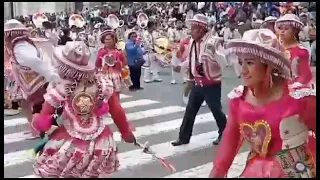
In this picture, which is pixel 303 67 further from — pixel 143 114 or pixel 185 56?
pixel 143 114

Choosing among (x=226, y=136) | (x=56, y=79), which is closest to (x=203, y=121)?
(x=56, y=79)

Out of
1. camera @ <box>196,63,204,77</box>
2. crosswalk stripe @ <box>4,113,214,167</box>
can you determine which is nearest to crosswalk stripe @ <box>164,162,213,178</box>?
crosswalk stripe @ <box>4,113,214,167</box>

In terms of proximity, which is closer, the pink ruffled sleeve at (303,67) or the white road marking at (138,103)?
the pink ruffled sleeve at (303,67)

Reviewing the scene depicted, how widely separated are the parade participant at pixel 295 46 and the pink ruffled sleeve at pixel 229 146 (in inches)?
106

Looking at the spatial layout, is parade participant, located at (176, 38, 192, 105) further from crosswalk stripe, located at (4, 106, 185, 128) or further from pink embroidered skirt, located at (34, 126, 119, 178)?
pink embroidered skirt, located at (34, 126, 119, 178)

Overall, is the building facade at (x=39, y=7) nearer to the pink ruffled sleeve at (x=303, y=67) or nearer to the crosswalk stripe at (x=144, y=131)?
the crosswalk stripe at (x=144, y=131)

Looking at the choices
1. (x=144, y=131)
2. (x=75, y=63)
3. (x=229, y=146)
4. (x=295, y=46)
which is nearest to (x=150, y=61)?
(x=144, y=131)

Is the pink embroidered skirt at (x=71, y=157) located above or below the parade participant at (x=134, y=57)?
above

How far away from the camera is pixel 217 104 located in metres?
8.16

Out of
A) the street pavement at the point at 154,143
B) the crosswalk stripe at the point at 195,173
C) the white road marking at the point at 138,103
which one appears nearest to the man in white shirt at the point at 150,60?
the street pavement at the point at 154,143

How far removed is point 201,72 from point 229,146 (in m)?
3.99

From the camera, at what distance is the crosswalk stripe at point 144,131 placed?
290 inches

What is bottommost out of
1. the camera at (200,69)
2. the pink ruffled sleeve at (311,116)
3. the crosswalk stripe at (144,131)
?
the crosswalk stripe at (144,131)

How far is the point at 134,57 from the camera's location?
1316 cm
